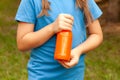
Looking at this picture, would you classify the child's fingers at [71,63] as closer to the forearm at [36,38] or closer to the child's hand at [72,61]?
the child's hand at [72,61]

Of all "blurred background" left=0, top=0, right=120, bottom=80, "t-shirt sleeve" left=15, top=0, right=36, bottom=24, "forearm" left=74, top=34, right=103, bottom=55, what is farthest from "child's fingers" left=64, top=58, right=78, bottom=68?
"blurred background" left=0, top=0, right=120, bottom=80

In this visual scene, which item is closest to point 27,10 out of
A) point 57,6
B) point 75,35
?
point 57,6

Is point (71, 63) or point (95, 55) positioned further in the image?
point (95, 55)

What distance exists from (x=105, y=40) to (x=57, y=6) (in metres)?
4.49

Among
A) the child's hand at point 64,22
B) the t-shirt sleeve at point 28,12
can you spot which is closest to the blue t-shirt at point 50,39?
→ the t-shirt sleeve at point 28,12

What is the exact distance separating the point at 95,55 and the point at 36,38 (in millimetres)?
3724

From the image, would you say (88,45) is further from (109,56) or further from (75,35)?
(109,56)

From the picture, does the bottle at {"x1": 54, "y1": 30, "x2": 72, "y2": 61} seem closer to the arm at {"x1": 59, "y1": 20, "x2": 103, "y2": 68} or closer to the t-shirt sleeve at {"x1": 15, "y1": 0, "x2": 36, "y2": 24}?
the arm at {"x1": 59, "y1": 20, "x2": 103, "y2": 68}

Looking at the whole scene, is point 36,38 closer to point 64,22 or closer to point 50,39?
point 50,39

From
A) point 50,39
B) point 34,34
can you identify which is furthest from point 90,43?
point 34,34

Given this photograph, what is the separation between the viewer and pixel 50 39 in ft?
6.65

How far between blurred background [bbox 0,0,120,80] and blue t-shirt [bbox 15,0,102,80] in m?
2.51

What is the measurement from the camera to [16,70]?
4918 millimetres

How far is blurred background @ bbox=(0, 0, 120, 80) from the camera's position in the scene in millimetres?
4766
